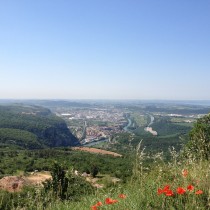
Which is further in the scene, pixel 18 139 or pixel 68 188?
pixel 18 139

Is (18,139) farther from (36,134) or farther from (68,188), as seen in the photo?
(68,188)

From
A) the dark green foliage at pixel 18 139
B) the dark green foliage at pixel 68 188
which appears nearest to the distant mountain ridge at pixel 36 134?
the dark green foliage at pixel 18 139

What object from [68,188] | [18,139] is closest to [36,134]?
[18,139]

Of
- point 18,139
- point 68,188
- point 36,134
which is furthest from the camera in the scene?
point 36,134

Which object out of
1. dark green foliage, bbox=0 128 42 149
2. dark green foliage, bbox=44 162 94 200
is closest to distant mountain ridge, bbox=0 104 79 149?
dark green foliage, bbox=0 128 42 149

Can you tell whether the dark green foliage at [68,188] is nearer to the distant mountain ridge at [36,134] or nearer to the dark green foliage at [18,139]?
the dark green foliage at [18,139]

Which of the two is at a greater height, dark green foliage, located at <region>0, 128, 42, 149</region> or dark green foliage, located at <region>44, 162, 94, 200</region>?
dark green foliage, located at <region>44, 162, 94, 200</region>

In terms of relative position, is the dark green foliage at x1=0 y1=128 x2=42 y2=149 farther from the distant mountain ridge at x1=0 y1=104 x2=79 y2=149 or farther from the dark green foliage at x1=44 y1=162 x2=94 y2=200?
the dark green foliage at x1=44 y1=162 x2=94 y2=200

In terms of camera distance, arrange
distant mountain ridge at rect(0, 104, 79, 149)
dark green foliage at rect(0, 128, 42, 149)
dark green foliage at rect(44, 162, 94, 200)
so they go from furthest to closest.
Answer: distant mountain ridge at rect(0, 104, 79, 149)
dark green foliage at rect(0, 128, 42, 149)
dark green foliage at rect(44, 162, 94, 200)

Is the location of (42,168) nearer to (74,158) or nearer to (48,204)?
(74,158)

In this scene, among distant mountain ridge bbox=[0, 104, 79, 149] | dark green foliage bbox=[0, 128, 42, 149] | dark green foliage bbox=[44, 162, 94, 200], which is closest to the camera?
dark green foliage bbox=[44, 162, 94, 200]

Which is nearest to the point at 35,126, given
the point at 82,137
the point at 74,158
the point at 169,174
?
the point at 82,137

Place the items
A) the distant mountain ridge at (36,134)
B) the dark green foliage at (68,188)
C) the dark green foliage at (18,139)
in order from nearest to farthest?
the dark green foliage at (68,188)
the dark green foliage at (18,139)
the distant mountain ridge at (36,134)
